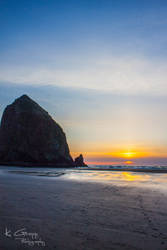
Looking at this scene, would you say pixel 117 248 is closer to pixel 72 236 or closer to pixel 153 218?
pixel 72 236

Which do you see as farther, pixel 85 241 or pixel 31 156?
pixel 31 156

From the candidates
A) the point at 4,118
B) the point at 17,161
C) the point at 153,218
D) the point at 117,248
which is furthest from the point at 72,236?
the point at 4,118

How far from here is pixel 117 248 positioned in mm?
2936

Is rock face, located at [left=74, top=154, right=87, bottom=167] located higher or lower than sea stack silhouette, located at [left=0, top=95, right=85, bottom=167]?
lower

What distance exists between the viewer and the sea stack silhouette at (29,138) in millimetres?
67688

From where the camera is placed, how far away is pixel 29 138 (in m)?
71.4

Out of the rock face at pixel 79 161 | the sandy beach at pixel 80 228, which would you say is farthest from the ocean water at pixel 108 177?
the rock face at pixel 79 161

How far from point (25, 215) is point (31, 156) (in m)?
66.3


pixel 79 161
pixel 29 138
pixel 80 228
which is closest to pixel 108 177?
pixel 80 228

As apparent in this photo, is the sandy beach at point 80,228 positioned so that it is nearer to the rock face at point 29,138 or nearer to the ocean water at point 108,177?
the ocean water at point 108,177

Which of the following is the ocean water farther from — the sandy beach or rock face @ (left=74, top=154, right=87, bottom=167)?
rock face @ (left=74, top=154, right=87, bottom=167)

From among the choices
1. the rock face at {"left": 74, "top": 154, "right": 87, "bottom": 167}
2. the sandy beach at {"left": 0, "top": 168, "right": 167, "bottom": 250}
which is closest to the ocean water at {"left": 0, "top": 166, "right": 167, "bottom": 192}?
the sandy beach at {"left": 0, "top": 168, "right": 167, "bottom": 250}

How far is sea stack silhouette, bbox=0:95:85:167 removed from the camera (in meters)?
67.7

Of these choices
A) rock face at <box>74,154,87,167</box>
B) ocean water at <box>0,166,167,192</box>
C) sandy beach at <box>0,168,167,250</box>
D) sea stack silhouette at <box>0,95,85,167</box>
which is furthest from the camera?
rock face at <box>74,154,87,167</box>
